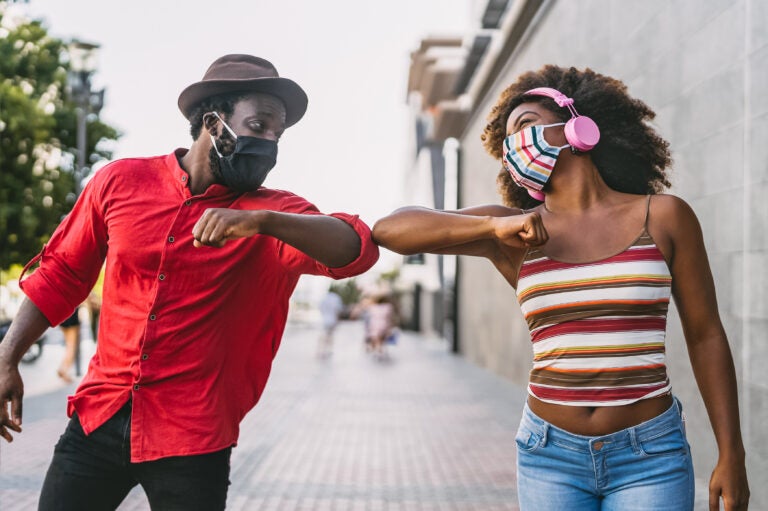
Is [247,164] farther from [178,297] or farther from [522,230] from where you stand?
[522,230]

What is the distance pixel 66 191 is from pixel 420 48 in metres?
14.4

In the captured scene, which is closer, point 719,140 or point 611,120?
point 611,120

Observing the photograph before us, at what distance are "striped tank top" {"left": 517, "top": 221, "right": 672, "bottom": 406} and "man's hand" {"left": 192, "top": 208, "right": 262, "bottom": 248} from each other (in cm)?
75

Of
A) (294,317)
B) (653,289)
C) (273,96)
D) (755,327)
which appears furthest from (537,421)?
(294,317)

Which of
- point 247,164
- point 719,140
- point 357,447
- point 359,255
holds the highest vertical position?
point 719,140

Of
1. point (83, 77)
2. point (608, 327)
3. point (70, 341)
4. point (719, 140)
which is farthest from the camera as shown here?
point (83, 77)

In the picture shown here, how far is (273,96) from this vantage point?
266cm

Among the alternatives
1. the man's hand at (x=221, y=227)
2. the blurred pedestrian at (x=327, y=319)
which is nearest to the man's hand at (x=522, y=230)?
the man's hand at (x=221, y=227)

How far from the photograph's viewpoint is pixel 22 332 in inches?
102

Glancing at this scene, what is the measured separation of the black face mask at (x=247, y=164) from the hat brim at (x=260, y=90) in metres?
0.15

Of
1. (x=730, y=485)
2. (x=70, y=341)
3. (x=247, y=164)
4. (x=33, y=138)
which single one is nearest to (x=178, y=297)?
(x=247, y=164)

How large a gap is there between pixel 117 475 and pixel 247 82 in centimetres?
116

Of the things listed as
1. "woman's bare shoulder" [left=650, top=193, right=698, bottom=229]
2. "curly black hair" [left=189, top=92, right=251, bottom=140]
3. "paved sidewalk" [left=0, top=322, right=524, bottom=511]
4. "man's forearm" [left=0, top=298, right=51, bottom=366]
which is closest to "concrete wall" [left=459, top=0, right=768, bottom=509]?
"paved sidewalk" [left=0, top=322, right=524, bottom=511]

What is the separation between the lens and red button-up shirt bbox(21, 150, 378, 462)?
239cm
